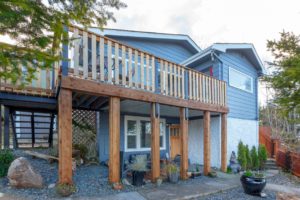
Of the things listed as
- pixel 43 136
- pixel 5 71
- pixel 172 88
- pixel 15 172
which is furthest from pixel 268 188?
pixel 43 136

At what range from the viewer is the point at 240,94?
1203 centimetres

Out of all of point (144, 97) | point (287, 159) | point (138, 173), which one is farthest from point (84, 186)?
point (287, 159)

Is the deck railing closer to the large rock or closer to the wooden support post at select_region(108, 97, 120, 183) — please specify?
the wooden support post at select_region(108, 97, 120, 183)

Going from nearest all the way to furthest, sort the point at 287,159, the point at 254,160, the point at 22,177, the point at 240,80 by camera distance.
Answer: the point at 22,177
the point at 254,160
the point at 287,159
the point at 240,80

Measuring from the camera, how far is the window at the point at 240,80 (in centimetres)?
1153

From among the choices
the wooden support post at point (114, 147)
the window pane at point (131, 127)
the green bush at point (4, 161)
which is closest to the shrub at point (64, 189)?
the wooden support post at point (114, 147)

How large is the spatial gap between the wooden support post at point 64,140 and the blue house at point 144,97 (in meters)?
0.02

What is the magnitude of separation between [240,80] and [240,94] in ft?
2.55

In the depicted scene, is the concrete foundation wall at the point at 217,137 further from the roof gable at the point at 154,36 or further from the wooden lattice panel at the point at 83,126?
the wooden lattice panel at the point at 83,126

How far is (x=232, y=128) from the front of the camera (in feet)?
36.5

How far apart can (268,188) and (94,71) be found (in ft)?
21.7

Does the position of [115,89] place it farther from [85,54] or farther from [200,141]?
[200,141]

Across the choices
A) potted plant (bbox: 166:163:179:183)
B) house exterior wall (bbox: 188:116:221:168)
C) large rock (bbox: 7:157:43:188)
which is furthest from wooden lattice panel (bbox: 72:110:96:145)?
house exterior wall (bbox: 188:116:221:168)

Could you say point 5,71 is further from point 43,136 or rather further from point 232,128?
point 232,128
